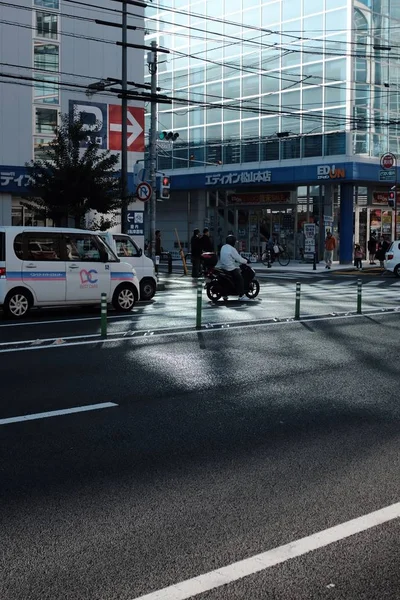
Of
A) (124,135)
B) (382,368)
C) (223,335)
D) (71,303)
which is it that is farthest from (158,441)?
(124,135)

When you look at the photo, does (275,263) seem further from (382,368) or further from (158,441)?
(158,441)

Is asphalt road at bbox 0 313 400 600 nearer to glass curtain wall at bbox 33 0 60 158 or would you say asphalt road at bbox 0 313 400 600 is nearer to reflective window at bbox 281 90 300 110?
glass curtain wall at bbox 33 0 60 158

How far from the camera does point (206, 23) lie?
4972 centimetres

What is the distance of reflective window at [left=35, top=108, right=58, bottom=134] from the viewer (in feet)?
111

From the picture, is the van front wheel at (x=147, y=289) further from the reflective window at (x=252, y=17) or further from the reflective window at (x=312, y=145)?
the reflective window at (x=252, y=17)

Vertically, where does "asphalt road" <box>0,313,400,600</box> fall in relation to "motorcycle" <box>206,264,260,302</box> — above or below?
below

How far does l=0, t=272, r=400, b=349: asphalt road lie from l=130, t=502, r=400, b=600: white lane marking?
910cm

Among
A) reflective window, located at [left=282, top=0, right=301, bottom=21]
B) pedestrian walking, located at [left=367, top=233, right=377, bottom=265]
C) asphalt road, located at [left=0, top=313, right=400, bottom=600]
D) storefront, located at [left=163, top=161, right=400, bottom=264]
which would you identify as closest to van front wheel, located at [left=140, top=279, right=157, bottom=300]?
asphalt road, located at [left=0, top=313, right=400, bottom=600]

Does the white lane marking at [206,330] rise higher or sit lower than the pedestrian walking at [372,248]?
lower

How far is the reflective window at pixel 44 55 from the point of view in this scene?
111 feet

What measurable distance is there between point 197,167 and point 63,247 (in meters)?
33.8

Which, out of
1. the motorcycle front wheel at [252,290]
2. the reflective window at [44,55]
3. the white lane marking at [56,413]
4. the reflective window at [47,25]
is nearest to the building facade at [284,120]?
the reflective window at [47,25]

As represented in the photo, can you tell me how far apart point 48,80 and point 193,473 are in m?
29.6

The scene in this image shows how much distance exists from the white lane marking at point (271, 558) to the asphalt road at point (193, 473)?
0.18 feet
